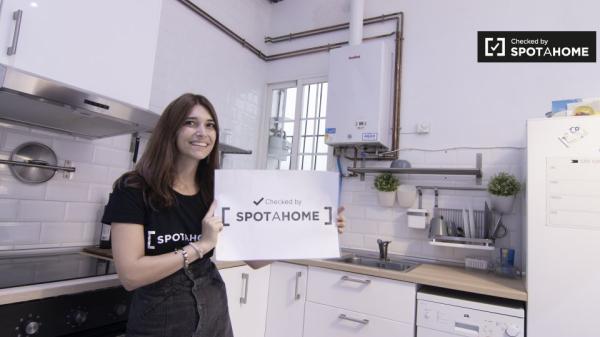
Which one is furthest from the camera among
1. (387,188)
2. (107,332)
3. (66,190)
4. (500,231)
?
(387,188)

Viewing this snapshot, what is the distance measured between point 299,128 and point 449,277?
174 cm

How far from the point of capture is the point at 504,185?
80.6 inches

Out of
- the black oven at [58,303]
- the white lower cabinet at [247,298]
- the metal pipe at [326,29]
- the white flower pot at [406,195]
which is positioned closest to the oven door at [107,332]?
the black oven at [58,303]

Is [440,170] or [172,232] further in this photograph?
[440,170]

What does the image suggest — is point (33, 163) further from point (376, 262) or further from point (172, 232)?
point (376, 262)

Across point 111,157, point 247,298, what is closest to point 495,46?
point 247,298

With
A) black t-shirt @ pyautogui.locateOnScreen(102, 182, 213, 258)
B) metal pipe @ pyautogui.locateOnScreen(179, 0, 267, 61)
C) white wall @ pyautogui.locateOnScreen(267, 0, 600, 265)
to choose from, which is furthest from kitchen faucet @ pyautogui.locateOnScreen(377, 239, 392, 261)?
metal pipe @ pyautogui.locateOnScreen(179, 0, 267, 61)

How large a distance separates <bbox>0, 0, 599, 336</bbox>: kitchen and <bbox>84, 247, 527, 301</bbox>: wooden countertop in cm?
26

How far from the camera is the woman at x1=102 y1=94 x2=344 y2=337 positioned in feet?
3.04

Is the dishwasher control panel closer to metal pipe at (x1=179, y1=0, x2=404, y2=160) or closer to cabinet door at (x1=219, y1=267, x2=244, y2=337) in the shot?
cabinet door at (x1=219, y1=267, x2=244, y2=337)

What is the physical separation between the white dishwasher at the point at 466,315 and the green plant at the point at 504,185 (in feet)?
2.10

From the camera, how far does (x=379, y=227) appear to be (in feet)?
8.36

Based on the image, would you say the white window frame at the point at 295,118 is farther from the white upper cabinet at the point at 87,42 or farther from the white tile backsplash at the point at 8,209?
the white tile backsplash at the point at 8,209

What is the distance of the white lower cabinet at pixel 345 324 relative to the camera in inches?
70.6
